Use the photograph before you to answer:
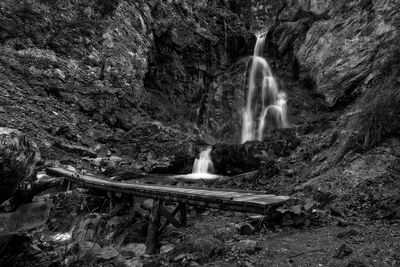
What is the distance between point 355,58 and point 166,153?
17.0 m

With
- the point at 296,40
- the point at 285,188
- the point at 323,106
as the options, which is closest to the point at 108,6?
the point at 296,40

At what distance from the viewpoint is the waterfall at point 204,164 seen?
18.1 m

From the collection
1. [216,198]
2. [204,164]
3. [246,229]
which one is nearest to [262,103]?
[204,164]

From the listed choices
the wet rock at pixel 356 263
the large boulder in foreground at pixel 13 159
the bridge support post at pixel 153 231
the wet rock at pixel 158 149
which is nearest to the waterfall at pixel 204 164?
the wet rock at pixel 158 149

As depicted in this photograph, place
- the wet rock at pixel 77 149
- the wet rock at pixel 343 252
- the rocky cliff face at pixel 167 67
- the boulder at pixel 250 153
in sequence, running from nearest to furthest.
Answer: the wet rock at pixel 343 252 → the boulder at pixel 250 153 → the wet rock at pixel 77 149 → the rocky cliff face at pixel 167 67

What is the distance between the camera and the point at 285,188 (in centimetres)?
980

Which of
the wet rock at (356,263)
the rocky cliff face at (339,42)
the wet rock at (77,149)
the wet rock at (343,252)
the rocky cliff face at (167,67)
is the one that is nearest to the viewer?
the wet rock at (356,263)

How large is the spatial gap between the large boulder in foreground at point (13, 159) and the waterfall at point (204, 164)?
13768 millimetres

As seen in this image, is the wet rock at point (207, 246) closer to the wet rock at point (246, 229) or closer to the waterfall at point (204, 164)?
the wet rock at point (246, 229)

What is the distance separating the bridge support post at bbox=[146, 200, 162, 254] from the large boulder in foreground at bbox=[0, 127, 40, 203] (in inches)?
112

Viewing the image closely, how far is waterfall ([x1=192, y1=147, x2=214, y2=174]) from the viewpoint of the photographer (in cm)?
1809

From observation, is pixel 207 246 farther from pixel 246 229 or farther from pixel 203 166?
pixel 203 166

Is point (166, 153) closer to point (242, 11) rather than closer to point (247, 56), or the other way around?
Answer: point (247, 56)

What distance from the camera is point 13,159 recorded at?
170 inches
